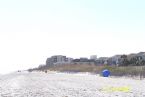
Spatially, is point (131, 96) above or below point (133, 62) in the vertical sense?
below

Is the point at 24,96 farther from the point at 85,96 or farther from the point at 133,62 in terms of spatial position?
the point at 133,62

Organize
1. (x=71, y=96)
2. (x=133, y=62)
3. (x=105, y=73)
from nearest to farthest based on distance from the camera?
(x=71, y=96) → (x=105, y=73) → (x=133, y=62)

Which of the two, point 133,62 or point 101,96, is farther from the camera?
point 133,62

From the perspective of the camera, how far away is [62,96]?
87.4 feet

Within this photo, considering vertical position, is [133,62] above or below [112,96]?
above

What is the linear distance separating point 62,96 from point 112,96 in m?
3.22

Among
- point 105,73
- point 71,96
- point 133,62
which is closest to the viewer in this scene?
point 71,96

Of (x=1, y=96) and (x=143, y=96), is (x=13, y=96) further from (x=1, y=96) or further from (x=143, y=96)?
(x=143, y=96)

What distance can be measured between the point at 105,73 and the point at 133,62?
253 feet

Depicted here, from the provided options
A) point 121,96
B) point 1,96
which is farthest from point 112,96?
point 1,96

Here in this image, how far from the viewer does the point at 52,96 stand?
1034 inches

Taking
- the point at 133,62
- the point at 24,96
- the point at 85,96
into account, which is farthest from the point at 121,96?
the point at 133,62

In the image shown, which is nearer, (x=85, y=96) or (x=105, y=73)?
(x=85, y=96)

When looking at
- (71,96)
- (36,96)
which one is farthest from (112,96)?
(36,96)
